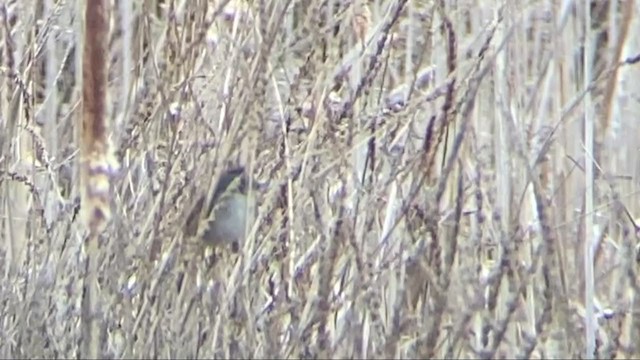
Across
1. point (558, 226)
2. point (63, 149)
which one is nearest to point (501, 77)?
point (558, 226)

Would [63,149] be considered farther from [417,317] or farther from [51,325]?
[417,317]

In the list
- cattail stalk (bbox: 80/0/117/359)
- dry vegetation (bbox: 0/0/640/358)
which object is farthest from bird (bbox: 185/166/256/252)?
cattail stalk (bbox: 80/0/117/359)

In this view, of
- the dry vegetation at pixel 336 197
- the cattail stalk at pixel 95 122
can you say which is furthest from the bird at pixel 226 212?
the cattail stalk at pixel 95 122

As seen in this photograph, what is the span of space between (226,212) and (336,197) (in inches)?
7.6

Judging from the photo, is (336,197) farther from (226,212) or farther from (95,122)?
(95,122)

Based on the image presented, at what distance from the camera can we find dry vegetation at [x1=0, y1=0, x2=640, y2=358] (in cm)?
188

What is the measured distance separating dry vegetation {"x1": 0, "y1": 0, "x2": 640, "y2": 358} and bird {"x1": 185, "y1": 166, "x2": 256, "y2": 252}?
0.02m

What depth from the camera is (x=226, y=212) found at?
206 cm

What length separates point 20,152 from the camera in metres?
2.59

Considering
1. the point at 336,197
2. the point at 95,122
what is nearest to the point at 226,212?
the point at 336,197

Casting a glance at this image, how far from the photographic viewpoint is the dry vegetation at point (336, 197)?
188 cm

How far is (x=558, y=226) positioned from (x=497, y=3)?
0.64 m

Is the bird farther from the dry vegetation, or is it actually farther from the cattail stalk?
the cattail stalk

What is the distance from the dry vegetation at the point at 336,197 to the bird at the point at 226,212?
0.08ft
